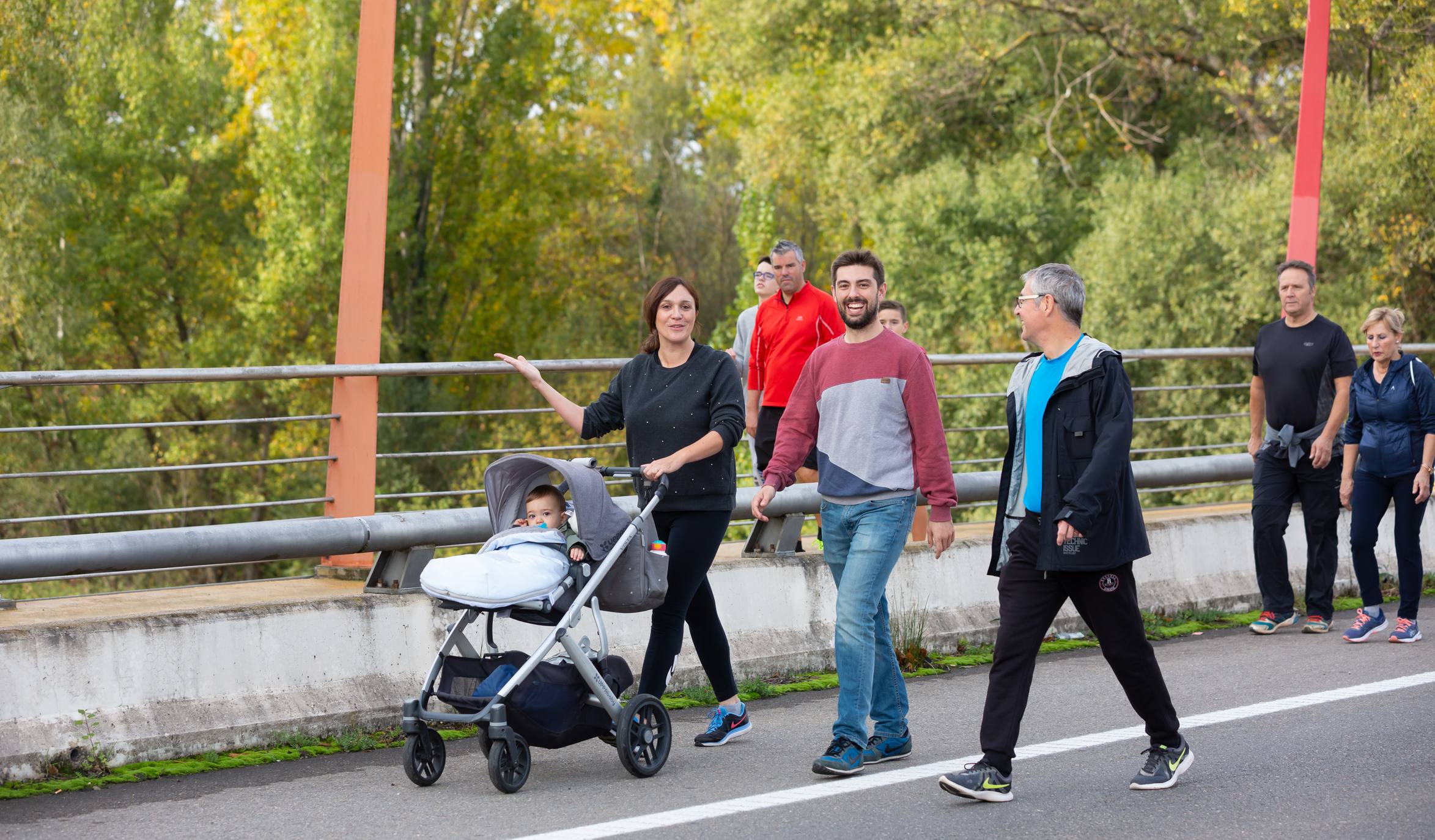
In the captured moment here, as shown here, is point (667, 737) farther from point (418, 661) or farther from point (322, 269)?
point (322, 269)

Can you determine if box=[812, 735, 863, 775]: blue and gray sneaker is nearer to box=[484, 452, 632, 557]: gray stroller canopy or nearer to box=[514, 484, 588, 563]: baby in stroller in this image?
box=[484, 452, 632, 557]: gray stroller canopy

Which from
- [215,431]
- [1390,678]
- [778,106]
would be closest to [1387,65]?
[778,106]

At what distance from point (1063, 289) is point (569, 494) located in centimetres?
203

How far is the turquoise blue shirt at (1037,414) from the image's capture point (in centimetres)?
563

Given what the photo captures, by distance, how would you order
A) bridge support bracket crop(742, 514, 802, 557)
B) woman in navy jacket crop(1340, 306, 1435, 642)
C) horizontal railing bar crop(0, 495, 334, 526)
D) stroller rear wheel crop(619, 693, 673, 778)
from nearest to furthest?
stroller rear wheel crop(619, 693, 673, 778) → horizontal railing bar crop(0, 495, 334, 526) → bridge support bracket crop(742, 514, 802, 557) → woman in navy jacket crop(1340, 306, 1435, 642)

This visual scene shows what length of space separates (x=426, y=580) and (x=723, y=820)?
4.54 ft

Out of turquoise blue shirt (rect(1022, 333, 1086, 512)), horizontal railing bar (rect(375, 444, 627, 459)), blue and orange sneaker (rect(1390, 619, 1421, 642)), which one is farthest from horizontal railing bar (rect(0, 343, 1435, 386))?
blue and orange sneaker (rect(1390, 619, 1421, 642))

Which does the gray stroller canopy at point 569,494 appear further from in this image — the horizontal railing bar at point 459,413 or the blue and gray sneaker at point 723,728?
the blue and gray sneaker at point 723,728

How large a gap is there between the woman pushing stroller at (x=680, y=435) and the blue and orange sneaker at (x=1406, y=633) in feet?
14.3

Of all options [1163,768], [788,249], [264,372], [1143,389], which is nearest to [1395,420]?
[1143,389]

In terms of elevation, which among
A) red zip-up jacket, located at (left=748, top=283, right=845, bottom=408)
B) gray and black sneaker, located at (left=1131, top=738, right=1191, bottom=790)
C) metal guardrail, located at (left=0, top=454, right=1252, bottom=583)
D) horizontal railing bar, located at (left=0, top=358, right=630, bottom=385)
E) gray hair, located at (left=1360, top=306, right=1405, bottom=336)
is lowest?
gray and black sneaker, located at (left=1131, top=738, right=1191, bottom=790)

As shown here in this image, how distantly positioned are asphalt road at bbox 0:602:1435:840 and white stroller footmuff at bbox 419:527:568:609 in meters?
0.72

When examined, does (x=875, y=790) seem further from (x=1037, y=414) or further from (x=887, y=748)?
(x=1037, y=414)

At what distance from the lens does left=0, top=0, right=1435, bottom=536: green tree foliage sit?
Answer: 2703 cm
